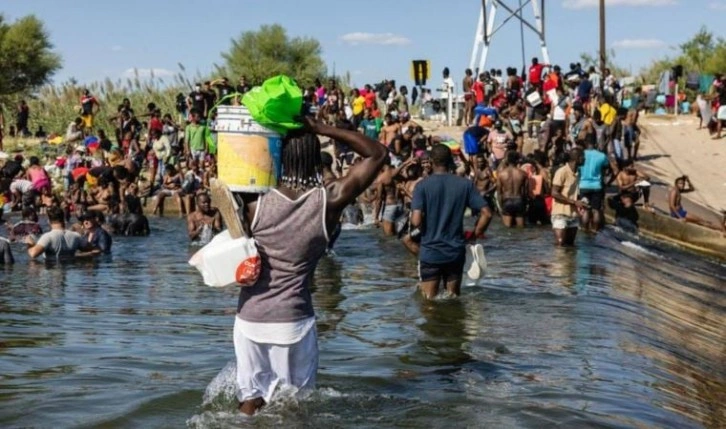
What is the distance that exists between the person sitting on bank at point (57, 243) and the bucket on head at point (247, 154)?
10836mm

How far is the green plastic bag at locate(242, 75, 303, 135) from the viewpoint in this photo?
210 inches

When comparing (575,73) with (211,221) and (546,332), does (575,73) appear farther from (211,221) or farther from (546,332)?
(546,332)

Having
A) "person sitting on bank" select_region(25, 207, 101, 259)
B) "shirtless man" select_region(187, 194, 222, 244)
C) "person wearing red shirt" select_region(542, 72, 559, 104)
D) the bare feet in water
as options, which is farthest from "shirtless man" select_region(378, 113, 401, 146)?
the bare feet in water

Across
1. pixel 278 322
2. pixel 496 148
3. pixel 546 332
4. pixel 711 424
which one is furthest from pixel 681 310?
pixel 496 148

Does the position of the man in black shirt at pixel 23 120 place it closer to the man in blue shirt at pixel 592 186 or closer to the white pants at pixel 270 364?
the man in blue shirt at pixel 592 186

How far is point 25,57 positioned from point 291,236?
45087 mm

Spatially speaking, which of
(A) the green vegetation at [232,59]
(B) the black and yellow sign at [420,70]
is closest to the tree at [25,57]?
(A) the green vegetation at [232,59]

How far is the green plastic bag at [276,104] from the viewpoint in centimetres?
534

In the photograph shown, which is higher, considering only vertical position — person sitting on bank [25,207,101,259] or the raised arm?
the raised arm

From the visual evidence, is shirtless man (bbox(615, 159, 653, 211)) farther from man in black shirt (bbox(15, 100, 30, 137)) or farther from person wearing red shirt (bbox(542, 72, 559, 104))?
man in black shirt (bbox(15, 100, 30, 137))

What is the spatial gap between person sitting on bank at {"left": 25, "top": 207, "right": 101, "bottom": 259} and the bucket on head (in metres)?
10.8

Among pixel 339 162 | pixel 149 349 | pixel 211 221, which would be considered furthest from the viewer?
pixel 339 162

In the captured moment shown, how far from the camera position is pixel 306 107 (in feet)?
18.2

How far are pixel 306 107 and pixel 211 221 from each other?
1311 cm
